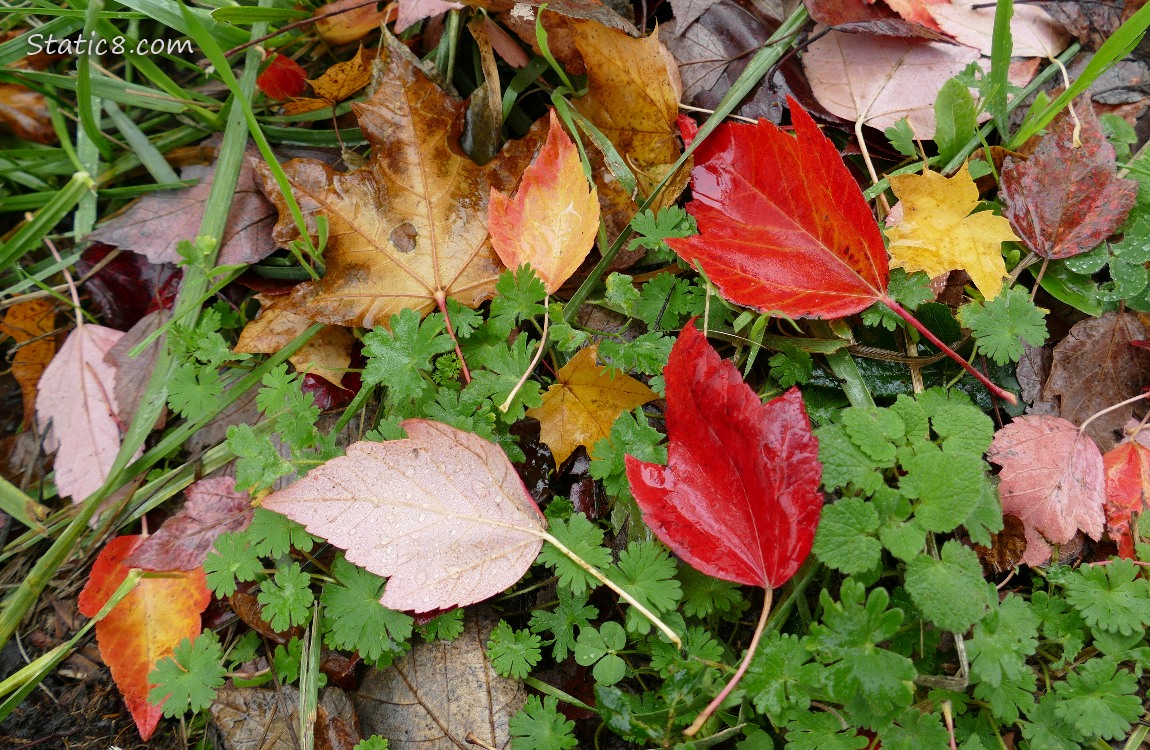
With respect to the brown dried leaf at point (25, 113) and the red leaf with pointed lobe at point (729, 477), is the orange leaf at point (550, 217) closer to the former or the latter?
the red leaf with pointed lobe at point (729, 477)

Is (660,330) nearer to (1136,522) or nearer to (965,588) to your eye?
(965,588)

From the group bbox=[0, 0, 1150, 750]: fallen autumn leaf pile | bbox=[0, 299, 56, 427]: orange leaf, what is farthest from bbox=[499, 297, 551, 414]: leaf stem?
bbox=[0, 299, 56, 427]: orange leaf

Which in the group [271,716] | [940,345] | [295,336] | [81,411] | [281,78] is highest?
[281,78]

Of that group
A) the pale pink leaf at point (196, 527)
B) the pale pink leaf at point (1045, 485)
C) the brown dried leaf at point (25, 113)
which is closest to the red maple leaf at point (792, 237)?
the pale pink leaf at point (1045, 485)

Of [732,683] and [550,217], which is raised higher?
[550,217]

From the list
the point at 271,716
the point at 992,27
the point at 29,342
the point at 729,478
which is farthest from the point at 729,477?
the point at 29,342

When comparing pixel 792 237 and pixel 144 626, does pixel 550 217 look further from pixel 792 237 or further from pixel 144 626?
pixel 144 626

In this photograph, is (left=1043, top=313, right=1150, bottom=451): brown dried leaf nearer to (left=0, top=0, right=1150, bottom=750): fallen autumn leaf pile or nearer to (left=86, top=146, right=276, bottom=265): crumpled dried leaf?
(left=0, top=0, right=1150, bottom=750): fallen autumn leaf pile
